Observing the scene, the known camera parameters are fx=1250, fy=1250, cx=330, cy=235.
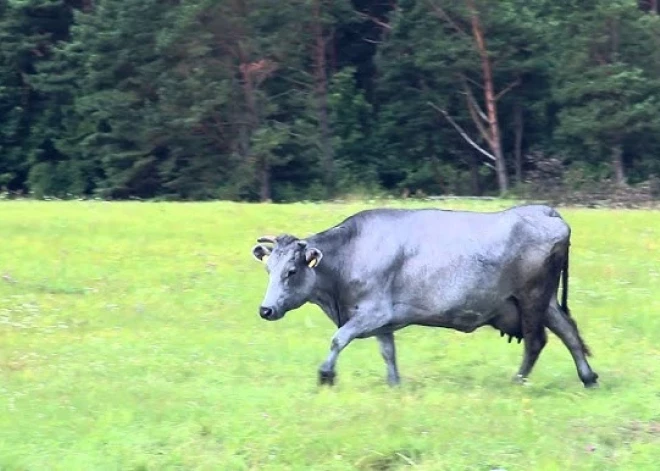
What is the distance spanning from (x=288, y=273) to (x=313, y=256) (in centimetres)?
31

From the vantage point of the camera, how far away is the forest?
42031 mm

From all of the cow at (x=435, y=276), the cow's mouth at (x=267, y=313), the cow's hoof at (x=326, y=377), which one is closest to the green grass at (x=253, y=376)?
the cow's hoof at (x=326, y=377)

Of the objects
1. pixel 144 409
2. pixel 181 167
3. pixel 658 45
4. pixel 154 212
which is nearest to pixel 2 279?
pixel 154 212

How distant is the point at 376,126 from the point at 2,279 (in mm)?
30489

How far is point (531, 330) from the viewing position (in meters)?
12.6

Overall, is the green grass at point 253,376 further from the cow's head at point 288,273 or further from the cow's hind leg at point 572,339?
the cow's head at point 288,273

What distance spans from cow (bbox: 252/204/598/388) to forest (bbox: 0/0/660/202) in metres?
26.6

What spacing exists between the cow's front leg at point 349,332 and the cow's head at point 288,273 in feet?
1.81

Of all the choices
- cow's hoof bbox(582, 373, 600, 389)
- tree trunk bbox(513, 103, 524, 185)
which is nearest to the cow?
cow's hoof bbox(582, 373, 600, 389)

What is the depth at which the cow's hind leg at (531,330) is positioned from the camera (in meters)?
12.5

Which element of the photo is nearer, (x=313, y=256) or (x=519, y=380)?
(x=313, y=256)

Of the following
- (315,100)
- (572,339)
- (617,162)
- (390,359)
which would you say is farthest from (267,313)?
(315,100)

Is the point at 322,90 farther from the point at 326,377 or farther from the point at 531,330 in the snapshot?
the point at 326,377

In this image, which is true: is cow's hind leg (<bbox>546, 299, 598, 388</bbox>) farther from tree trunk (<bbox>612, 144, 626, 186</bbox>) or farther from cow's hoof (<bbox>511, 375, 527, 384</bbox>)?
tree trunk (<bbox>612, 144, 626, 186</bbox>)
